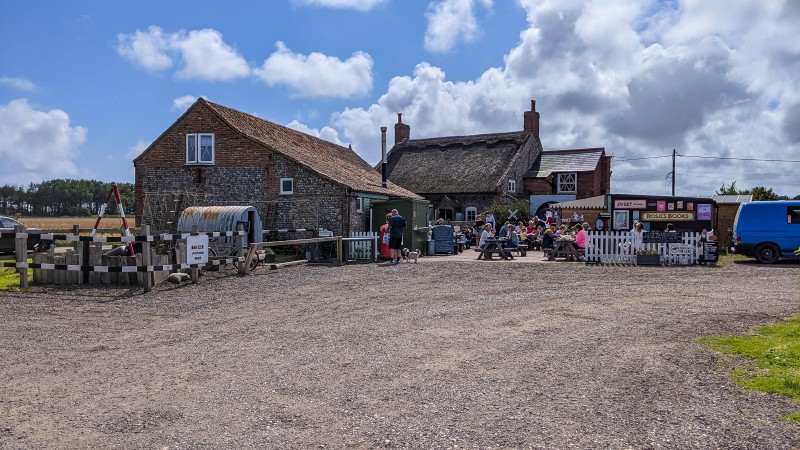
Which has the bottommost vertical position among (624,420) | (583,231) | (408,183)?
(624,420)

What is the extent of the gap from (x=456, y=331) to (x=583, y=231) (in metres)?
14.4

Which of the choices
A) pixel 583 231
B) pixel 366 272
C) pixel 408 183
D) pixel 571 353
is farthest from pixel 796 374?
pixel 408 183

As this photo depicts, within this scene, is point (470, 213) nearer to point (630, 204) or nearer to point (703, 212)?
point (630, 204)

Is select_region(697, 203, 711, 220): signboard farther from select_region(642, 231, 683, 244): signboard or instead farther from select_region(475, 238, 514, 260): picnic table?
select_region(475, 238, 514, 260): picnic table

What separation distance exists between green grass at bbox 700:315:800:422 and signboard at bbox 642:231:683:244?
1192cm

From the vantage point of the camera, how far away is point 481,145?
164 ft

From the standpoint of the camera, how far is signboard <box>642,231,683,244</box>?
21312 millimetres

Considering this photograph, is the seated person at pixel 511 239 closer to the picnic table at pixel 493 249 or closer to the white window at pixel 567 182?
the picnic table at pixel 493 249

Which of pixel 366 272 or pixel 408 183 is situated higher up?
pixel 408 183

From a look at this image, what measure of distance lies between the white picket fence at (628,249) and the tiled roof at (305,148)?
353 inches

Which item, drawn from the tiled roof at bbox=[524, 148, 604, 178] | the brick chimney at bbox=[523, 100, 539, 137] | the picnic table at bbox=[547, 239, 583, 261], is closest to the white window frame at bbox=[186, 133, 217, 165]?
the picnic table at bbox=[547, 239, 583, 261]

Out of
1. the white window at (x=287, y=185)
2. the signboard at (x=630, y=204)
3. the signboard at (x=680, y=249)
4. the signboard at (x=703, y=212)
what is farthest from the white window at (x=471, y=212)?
the signboard at (x=680, y=249)

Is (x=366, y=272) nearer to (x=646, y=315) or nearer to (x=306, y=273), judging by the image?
(x=306, y=273)

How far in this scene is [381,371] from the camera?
690 cm
